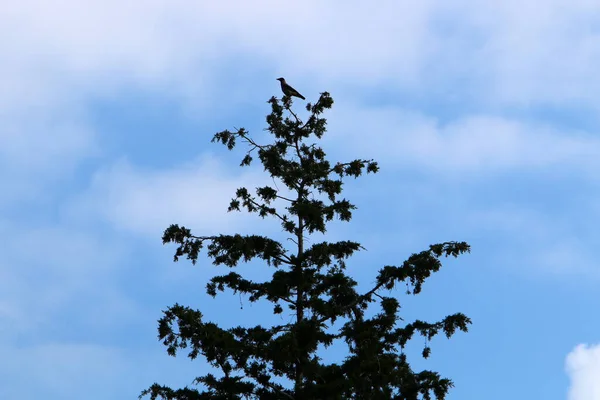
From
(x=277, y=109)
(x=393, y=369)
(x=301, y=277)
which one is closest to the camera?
(x=393, y=369)

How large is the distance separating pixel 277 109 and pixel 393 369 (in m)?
8.73

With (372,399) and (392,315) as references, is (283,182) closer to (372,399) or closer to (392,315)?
(392,315)

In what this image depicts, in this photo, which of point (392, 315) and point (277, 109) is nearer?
point (392, 315)

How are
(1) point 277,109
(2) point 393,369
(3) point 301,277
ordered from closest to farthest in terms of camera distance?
(2) point 393,369 < (3) point 301,277 < (1) point 277,109

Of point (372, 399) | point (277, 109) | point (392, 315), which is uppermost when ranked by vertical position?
point (277, 109)

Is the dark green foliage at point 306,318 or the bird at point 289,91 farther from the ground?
the bird at point 289,91

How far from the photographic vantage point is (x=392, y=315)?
27109mm

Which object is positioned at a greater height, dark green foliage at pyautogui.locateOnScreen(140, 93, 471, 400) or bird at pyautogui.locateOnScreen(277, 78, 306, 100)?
bird at pyautogui.locateOnScreen(277, 78, 306, 100)

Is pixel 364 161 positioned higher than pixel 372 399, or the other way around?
pixel 364 161

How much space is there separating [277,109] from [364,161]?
10.0 feet

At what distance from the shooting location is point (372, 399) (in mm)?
25969

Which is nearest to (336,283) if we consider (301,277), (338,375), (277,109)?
(301,277)

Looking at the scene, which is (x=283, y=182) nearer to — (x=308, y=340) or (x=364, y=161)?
(x=364, y=161)

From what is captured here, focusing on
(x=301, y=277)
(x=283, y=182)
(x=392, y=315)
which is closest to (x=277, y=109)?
(x=283, y=182)
